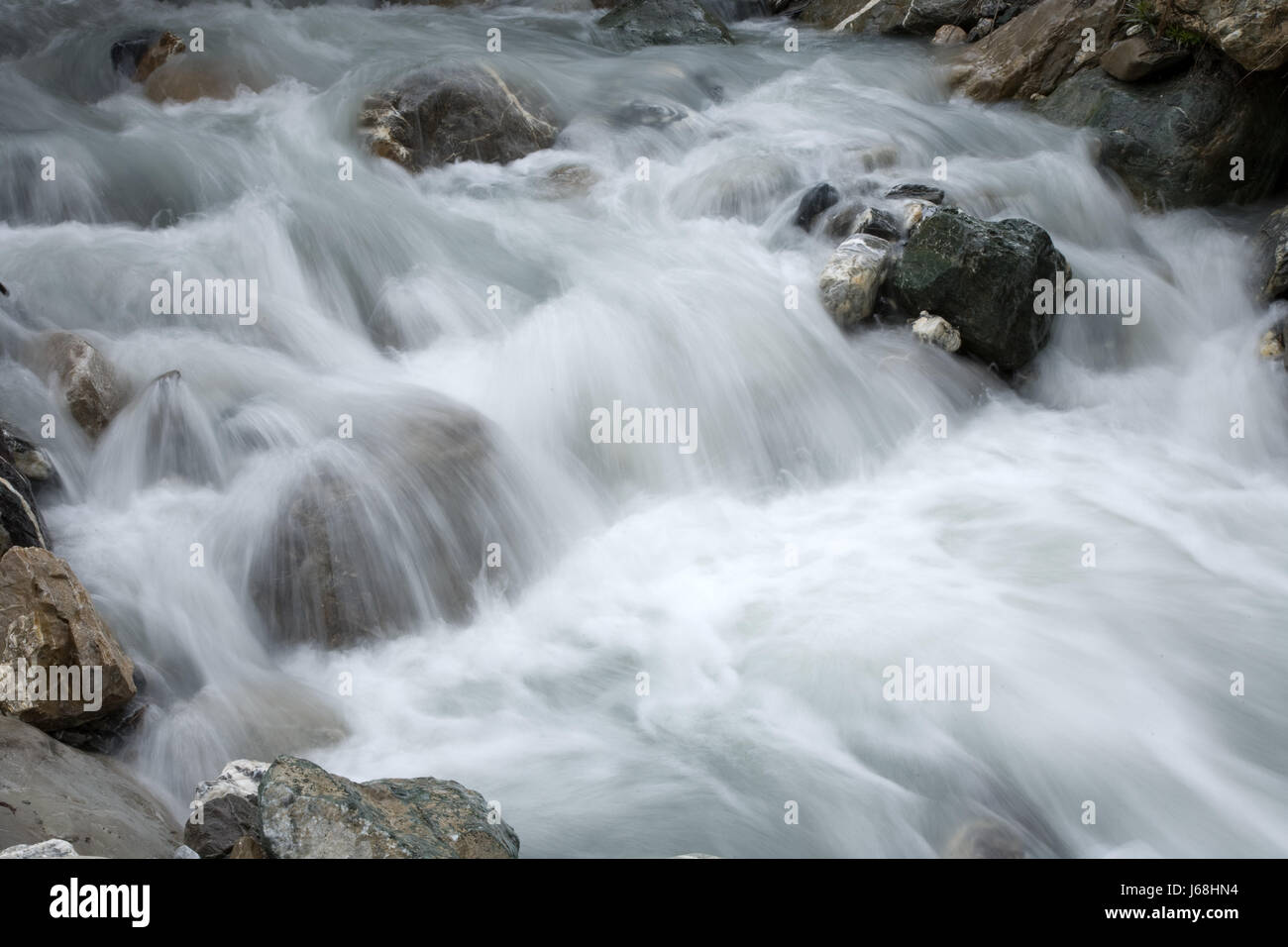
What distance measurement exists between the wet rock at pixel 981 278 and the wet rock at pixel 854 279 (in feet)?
0.51

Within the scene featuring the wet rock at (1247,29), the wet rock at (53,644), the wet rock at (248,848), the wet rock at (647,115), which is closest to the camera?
the wet rock at (248,848)

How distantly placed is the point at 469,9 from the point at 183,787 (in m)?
9.85

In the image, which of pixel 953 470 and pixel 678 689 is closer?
pixel 678 689

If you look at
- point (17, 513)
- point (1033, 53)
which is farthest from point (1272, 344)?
point (17, 513)

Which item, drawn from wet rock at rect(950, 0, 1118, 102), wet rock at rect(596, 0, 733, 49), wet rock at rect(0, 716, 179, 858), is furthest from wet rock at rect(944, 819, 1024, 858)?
wet rock at rect(596, 0, 733, 49)

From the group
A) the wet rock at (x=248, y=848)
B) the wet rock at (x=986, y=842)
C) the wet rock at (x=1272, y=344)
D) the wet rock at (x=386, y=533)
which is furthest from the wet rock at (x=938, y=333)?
the wet rock at (x=248, y=848)

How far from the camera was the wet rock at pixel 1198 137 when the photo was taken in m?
8.94

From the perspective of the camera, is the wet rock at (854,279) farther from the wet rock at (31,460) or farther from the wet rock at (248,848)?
the wet rock at (248,848)

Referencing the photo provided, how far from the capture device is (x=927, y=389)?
743 centimetres

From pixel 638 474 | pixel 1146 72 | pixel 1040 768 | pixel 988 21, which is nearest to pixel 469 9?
pixel 988 21

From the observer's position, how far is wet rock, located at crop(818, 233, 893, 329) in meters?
7.72

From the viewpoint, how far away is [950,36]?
11305 millimetres

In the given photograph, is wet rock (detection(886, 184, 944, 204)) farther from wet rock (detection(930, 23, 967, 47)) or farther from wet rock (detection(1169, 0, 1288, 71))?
wet rock (detection(930, 23, 967, 47))

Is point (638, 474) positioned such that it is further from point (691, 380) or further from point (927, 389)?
point (927, 389)
